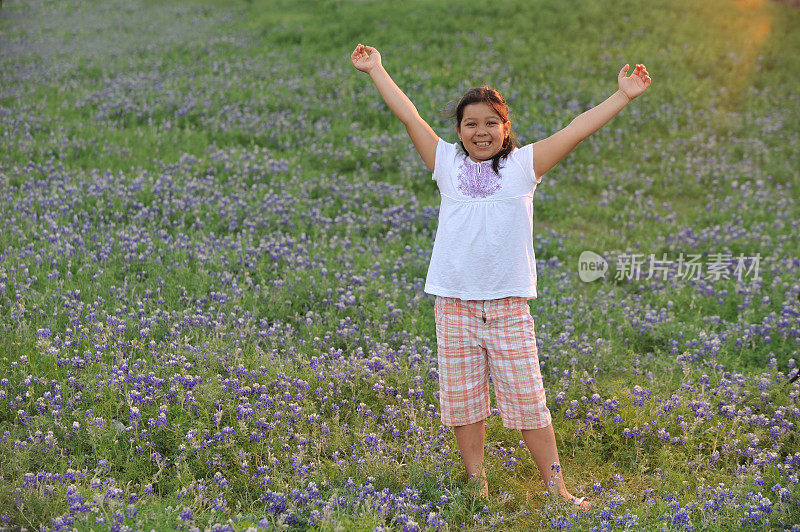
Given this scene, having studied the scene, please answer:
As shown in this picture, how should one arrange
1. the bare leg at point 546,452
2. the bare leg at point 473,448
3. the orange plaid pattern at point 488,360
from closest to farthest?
the orange plaid pattern at point 488,360 → the bare leg at point 546,452 → the bare leg at point 473,448

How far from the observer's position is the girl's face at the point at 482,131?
4250mm

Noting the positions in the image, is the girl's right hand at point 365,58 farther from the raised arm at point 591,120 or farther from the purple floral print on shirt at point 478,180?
the raised arm at point 591,120

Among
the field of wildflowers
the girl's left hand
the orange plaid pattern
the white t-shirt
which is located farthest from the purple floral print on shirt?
the field of wildflowers

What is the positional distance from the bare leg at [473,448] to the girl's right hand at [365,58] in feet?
7.23

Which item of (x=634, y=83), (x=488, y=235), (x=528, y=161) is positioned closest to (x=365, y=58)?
(x=528, y=161)

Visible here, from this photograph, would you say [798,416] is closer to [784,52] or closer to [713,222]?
[713,222]

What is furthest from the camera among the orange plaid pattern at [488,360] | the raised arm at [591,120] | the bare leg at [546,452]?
the bare leg at [546,452]

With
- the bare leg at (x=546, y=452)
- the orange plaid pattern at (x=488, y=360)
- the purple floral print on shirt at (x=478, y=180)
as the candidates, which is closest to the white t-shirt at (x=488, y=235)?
the purple floral print on shirt at (x=478, y=180)

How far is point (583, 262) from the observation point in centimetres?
863

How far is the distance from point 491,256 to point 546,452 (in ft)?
3.94

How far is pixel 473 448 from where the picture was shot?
4582 millimetres

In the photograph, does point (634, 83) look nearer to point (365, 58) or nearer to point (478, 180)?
point (478, 180)

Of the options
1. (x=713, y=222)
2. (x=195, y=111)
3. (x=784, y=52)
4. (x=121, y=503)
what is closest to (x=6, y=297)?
(x=121, y=503)

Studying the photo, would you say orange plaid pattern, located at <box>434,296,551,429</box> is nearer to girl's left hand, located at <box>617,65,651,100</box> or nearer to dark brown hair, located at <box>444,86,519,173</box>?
dark brown hair, located at <box>444,86,519,173</box>
